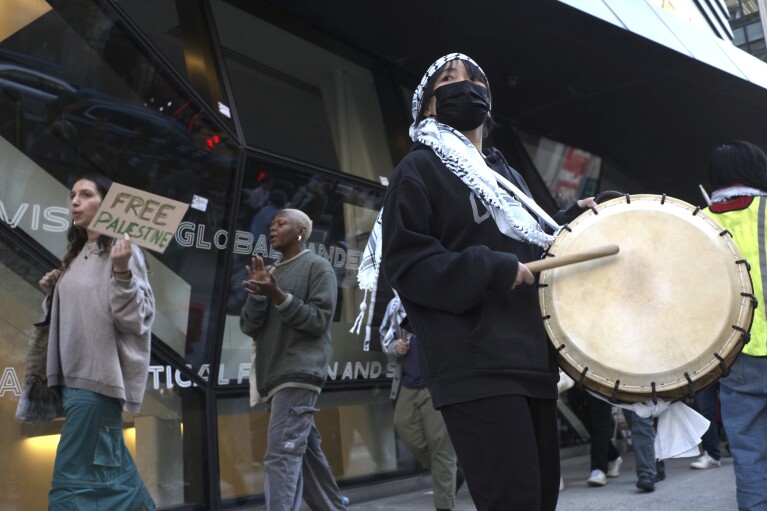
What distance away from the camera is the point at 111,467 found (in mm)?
3225

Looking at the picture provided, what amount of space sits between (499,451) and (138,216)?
172cm

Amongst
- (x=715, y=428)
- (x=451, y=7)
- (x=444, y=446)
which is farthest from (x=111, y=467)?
(x=715, y=428)

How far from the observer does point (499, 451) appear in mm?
2135

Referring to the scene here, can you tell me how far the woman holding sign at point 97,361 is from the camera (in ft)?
10.4

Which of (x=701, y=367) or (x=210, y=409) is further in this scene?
(x=210, y=409)

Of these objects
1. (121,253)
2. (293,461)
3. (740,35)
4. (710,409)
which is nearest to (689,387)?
(121,253)

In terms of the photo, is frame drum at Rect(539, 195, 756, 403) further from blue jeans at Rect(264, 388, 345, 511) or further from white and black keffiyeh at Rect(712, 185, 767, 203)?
blue jeans at Rect(264, 388, 345, 511)

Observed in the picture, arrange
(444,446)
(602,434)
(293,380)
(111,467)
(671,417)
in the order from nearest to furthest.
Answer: (671,417) < (111,467) < (293,380) < (444,446) < (602,434)

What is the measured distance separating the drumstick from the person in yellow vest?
4.62 ft

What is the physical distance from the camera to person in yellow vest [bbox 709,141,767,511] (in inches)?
134

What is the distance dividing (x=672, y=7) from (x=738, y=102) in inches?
54.3

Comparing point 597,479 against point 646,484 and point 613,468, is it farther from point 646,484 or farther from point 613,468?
point 613,468


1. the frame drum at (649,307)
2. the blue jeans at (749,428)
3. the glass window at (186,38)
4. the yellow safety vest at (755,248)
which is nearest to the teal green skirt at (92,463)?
the frame drum at (649,307)

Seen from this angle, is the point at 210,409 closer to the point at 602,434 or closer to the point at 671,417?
the point at 602,434
